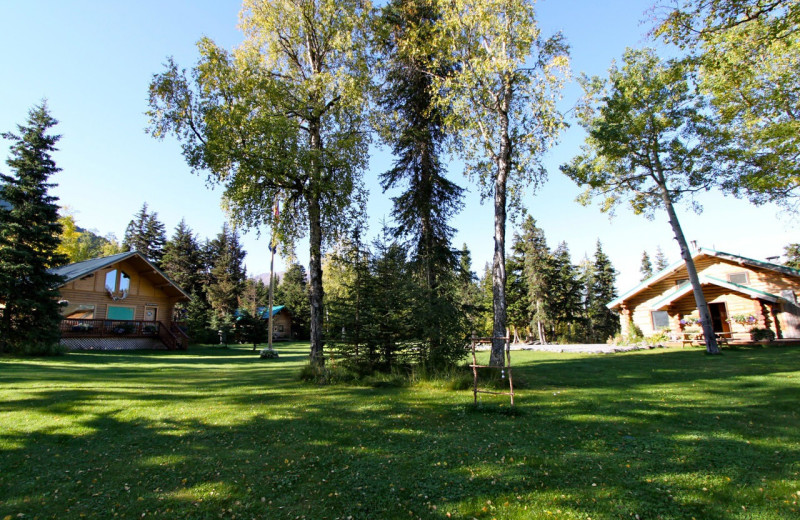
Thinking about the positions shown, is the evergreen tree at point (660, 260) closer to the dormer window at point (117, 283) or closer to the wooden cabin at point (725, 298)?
the wooden cabin at point (725, 298)

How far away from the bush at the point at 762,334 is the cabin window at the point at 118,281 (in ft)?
127

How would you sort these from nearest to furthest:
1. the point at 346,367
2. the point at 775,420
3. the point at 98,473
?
the point at 98,473 < the point at 775,420 < the point at 346,367

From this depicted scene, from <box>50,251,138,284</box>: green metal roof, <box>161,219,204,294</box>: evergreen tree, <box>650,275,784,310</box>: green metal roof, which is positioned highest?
<box>161,219,204,294</box>: evergreen tree

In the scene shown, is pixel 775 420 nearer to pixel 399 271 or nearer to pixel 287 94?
pixel 399 271

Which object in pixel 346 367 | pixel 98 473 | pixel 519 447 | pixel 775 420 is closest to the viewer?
pixel 98 473

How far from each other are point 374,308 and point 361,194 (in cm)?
454

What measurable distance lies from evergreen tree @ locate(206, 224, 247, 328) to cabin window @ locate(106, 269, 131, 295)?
8.03m

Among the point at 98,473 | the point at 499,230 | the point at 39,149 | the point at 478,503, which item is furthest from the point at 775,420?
the point at 39,149

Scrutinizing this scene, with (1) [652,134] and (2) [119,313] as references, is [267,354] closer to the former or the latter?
(2) [119,313]

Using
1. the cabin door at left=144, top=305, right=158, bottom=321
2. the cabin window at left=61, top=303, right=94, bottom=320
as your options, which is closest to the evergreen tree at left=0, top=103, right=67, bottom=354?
the cabin window at left=61, top=303, right=94, bottom=320

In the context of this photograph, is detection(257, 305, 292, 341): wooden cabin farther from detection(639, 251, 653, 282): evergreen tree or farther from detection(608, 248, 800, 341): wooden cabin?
detection(639, 251, 653, 282): evergreen tree

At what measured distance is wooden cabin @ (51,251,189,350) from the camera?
2312 centimetres

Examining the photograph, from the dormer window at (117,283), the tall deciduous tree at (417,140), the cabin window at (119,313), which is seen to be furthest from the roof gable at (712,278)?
the dormer window at (117,283)

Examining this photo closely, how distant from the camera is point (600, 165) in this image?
773 inches
